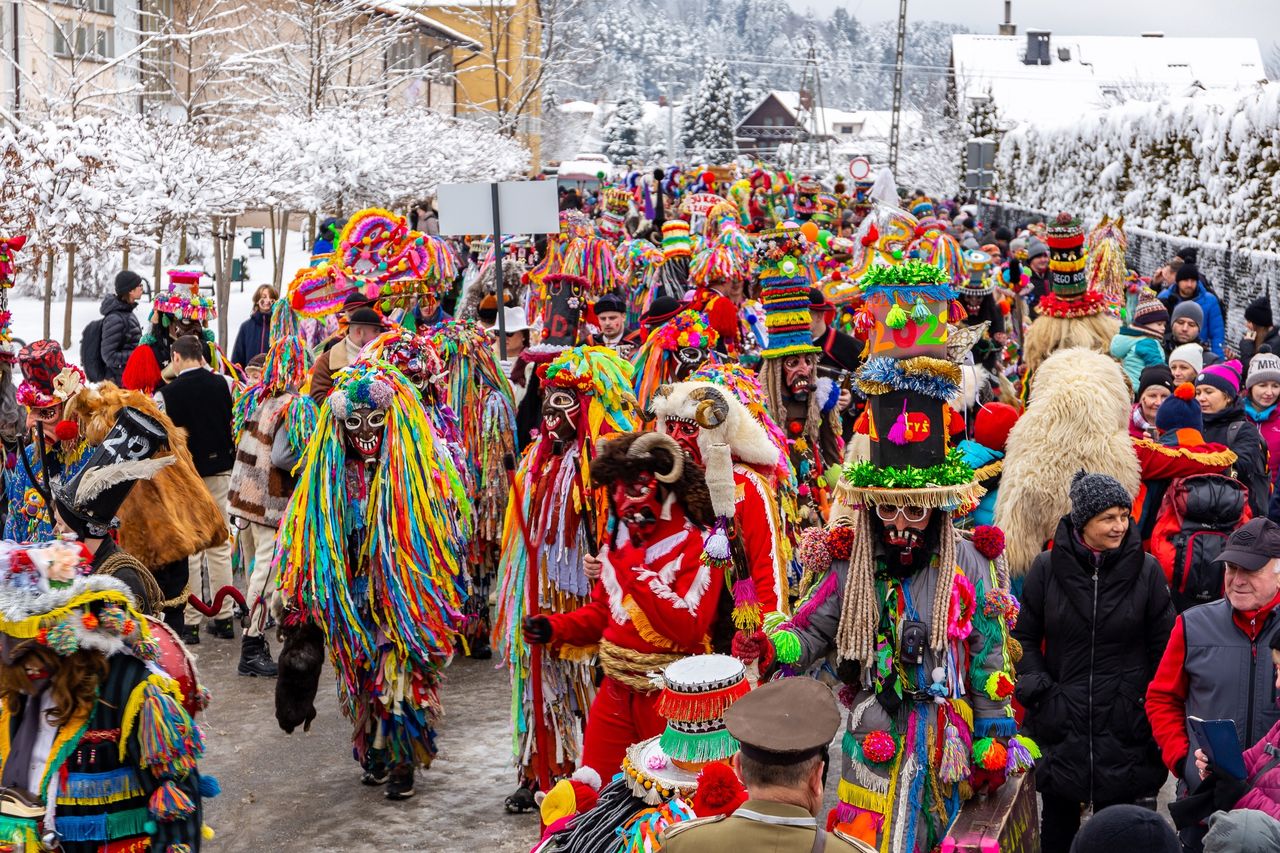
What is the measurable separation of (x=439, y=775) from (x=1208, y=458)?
3847 millimetres

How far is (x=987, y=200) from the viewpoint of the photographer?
153ft

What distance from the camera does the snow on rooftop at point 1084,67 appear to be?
211 ft

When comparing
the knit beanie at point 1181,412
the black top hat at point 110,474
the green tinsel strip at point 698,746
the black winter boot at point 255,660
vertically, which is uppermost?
the knit beanie at point 1181,412

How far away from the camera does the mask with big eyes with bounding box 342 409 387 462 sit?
7086 millimetres

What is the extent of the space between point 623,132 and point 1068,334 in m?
88.0

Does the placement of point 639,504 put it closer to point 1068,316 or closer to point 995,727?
point 995,727

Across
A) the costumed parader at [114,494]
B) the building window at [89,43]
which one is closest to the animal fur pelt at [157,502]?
the costumed parader at [114,494]

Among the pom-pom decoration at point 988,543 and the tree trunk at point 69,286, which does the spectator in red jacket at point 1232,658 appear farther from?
the tree trunk at point 69,286

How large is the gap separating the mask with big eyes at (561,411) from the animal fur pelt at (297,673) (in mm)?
1410

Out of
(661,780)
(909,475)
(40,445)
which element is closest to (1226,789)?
(909,475)

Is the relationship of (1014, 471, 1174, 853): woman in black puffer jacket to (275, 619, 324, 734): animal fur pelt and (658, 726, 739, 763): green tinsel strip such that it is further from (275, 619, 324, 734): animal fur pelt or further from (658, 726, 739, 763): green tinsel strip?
(275, 619, 324, 734): animal fur pelt

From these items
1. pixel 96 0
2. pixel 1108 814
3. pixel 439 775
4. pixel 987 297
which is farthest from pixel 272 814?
pixel 96 0

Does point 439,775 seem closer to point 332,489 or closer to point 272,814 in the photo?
point 272,814

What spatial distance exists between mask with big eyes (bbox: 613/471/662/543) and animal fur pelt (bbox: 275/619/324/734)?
193 centimetres
